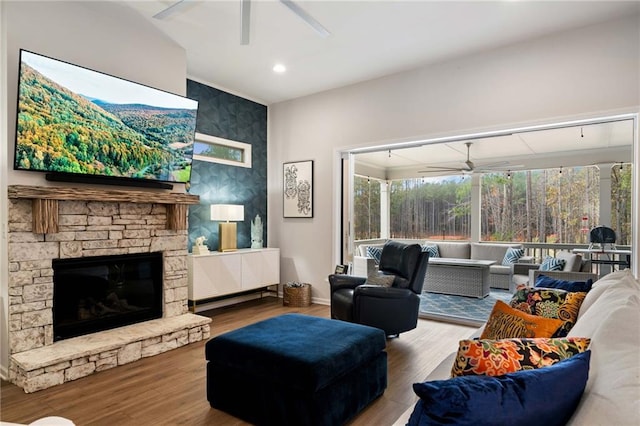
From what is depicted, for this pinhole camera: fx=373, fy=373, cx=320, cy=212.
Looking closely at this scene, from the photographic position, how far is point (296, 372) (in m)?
2.05

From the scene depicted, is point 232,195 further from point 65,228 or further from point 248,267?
point 65,228

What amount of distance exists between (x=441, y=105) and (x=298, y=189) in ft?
7.73

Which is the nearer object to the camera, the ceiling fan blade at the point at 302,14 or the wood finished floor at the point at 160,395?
the wood finished floor at the point at 160,395

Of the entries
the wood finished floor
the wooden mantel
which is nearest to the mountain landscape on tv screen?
the wooden mantel

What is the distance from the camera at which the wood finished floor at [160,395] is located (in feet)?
7.66

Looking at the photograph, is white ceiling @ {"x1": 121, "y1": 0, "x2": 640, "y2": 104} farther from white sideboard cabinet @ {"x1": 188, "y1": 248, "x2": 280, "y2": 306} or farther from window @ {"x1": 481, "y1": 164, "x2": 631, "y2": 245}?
window @ {"x1": 481, "y1": 164, "x2": 631, "y2": 245}

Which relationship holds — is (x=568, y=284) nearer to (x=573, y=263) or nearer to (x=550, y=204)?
(x=573, y=263)

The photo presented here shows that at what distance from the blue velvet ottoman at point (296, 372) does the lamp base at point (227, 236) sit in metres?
2.55

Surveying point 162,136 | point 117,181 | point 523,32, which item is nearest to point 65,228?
A: point 117,181

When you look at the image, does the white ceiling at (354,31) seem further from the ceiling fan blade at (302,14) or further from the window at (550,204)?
the window at (550,204)

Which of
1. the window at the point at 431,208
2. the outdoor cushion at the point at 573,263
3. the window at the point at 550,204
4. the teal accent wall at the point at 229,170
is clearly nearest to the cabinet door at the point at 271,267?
the teal accent wall at the point at 229,170

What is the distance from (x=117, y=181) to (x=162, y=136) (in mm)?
631

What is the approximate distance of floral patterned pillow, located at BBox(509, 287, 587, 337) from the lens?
2020 millimetres

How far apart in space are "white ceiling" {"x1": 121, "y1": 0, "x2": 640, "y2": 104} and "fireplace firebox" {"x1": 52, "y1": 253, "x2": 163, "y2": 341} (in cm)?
237
